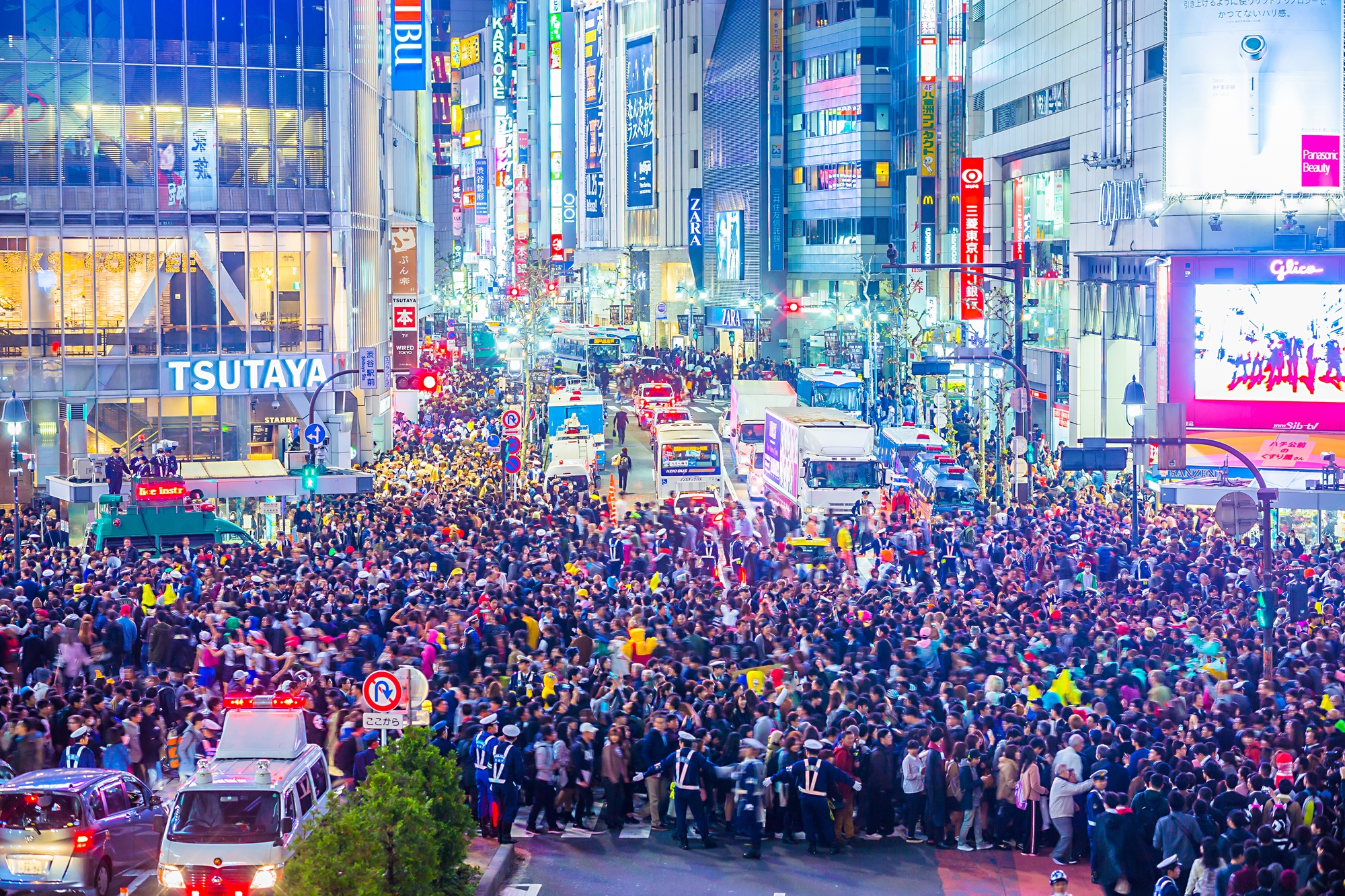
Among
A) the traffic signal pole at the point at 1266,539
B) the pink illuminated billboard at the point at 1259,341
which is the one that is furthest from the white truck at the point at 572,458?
the traffic signal pole at the point at 1266,539

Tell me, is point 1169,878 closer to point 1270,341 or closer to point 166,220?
point 1270,341

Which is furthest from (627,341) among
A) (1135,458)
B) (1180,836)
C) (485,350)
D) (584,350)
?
(1180,836)

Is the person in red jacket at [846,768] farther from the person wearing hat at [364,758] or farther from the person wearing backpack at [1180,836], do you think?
the person wearing hat at [364,758]

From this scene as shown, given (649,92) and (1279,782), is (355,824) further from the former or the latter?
(649,92)

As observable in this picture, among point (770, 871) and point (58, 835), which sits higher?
point (58, 835)

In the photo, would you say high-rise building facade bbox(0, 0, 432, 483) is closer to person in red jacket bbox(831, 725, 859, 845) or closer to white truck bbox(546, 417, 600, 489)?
white truck bbox(546, 417, 600, 489)

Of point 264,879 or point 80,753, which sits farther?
point 80,753
